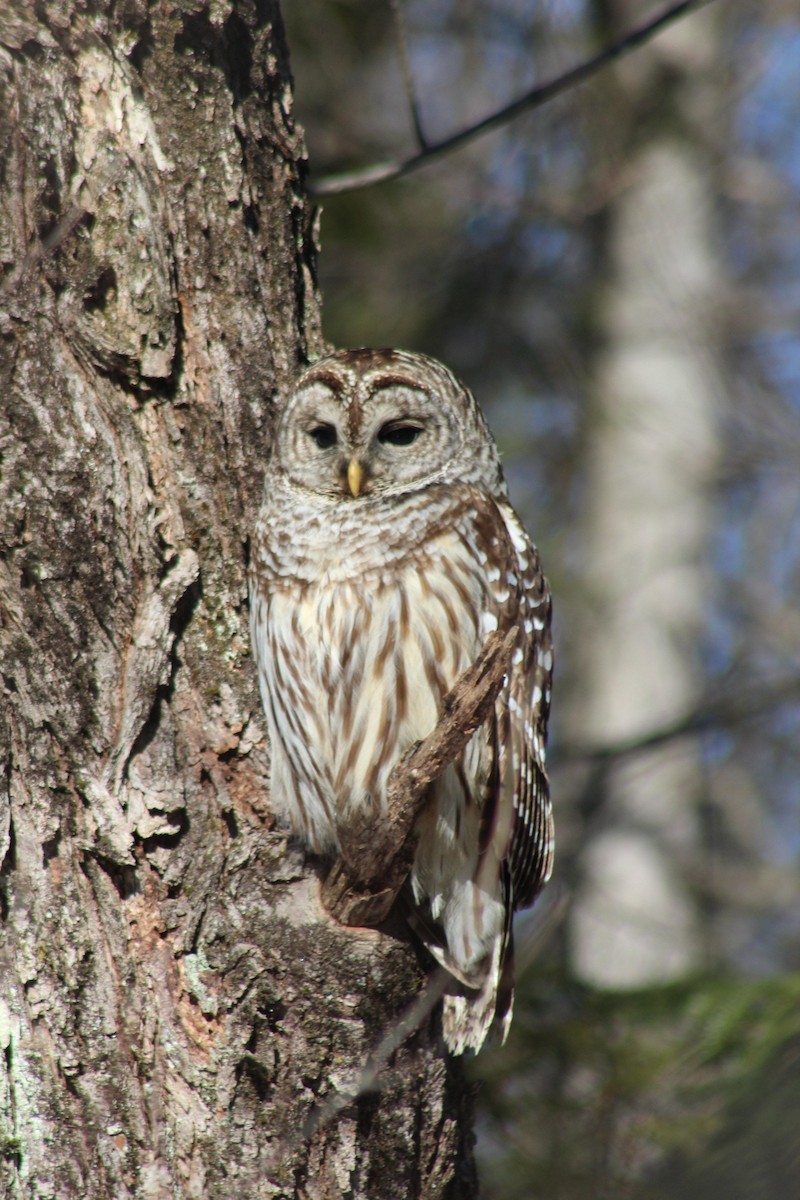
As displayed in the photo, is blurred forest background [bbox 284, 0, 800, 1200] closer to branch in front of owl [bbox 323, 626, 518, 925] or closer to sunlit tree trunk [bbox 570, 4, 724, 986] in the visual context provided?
sunlit tree trunk [bbox 570, 4, 724, 986]

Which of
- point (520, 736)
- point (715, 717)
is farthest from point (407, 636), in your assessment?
point (715, 717)

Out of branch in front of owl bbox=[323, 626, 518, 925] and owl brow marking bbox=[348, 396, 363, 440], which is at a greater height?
owl brow marking bbox=[348, 396, 363, 440]

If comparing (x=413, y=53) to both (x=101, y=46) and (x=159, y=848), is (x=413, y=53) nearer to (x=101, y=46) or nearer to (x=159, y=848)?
(x=101, y=46)

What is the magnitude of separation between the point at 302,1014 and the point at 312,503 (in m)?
1.27

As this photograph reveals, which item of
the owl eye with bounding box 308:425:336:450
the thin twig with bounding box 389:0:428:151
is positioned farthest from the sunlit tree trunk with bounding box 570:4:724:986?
the owl eye with bounding box 308:425:336:450

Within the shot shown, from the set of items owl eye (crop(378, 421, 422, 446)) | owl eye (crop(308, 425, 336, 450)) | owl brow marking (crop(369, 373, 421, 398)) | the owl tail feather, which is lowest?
the owl tail feather

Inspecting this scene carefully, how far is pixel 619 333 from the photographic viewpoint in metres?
7.30

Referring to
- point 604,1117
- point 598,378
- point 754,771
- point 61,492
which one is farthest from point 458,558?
point 754,771

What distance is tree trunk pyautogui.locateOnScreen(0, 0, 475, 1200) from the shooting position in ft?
7.47

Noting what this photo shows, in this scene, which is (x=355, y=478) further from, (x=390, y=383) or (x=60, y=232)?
(x=60, y=232)

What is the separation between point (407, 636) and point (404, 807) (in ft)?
2.10

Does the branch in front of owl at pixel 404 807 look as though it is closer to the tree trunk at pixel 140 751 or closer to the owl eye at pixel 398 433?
the tree trunk at pixel 140 751

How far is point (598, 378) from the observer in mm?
7539

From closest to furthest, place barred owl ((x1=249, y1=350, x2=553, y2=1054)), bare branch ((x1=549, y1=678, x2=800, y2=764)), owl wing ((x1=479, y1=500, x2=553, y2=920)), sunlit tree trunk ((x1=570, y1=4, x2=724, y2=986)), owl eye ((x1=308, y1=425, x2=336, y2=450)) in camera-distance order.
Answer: barred owl ((x1=249, y1=350, x2=553, y2=1054)) → owl wing ((x1=479, y1=500, x2=553, y2=920)) → owl eye ((x1=308, y1=425, x2=336, y2=450)) → bare branch ((x1=549, y1=678, x2=800, y2=764)) → sunlit tree trunk ((x1=570, y1=4, x2=724, y2=986))
